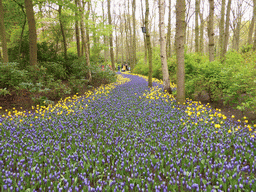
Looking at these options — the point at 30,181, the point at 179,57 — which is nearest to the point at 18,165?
the point at 30,181

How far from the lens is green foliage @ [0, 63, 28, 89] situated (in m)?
7.11

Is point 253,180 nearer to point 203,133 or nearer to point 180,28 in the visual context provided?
point 203,133

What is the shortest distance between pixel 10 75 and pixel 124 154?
6.68 m

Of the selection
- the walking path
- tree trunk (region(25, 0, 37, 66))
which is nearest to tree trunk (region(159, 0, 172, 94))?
the walking path

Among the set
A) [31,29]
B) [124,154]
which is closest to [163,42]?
[31,29]

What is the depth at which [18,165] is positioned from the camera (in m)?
3.23

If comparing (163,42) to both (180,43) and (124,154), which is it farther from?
(124,154)

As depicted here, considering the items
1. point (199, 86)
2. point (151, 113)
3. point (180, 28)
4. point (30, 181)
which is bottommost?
point (30, 181)

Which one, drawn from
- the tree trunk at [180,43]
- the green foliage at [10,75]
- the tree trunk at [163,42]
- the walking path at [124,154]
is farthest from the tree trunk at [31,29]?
the tree trunk at [180,43]

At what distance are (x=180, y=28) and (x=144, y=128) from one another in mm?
4658

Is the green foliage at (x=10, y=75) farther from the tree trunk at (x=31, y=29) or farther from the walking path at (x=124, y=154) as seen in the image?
the walking path at (x=124, y=154)

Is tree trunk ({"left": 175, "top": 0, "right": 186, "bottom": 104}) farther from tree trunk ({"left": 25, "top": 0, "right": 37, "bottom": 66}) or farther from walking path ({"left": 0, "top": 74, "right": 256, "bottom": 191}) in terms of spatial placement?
tree trunk ({"left": 25, "top": 0, "right": 37, "bottom": 66})

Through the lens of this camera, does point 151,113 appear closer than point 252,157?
No

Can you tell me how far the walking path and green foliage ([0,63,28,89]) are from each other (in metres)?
2.61
